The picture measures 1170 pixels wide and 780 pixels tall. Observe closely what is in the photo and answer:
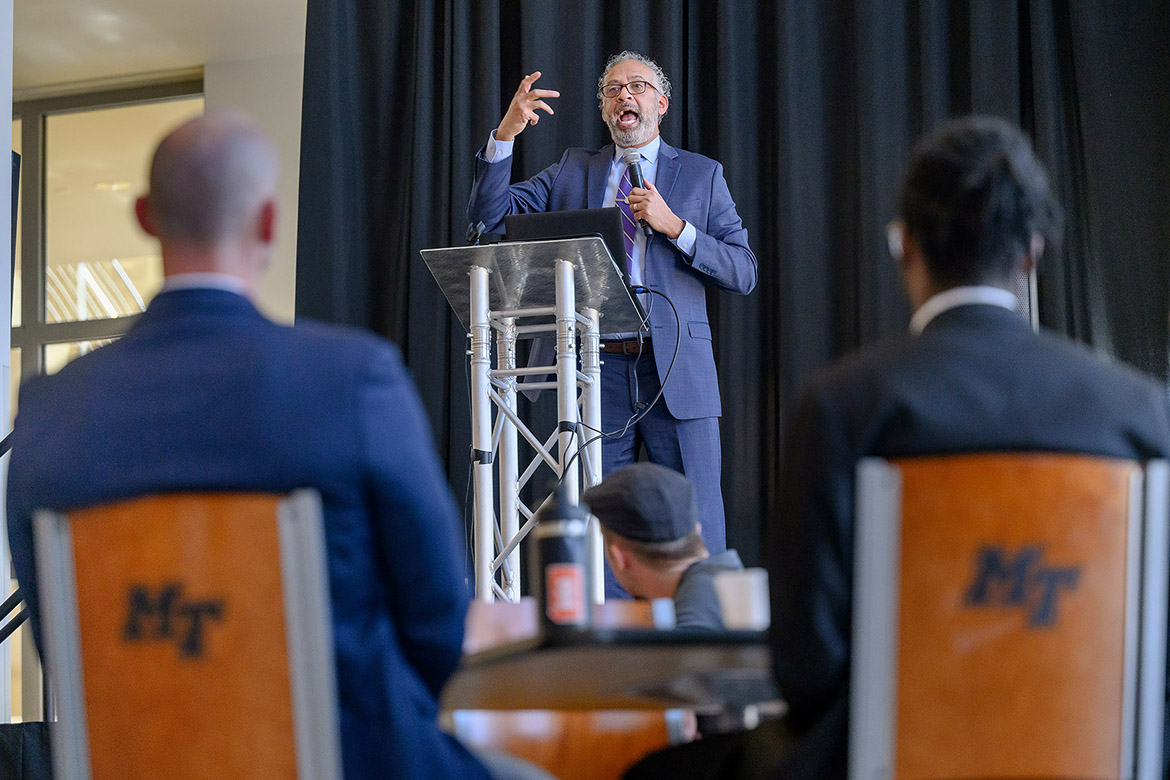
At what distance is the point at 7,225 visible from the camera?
427 centimetres

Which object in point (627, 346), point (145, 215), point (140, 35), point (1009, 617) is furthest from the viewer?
point (140, 35)

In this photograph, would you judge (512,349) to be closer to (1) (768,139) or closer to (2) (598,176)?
(2) (598,176)

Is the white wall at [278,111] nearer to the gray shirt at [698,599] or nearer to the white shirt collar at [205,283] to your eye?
the gray shirt at [698,599]

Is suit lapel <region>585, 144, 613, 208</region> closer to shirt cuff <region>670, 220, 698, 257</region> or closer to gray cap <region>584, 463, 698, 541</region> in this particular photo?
shirt cuff <region>670, 220, 698, 257</region>

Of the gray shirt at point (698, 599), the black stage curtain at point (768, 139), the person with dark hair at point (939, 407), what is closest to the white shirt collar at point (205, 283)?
the person with dark hair at point (939, 407)

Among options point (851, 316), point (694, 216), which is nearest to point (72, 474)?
point (694, 216)

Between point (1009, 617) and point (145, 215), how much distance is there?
38.2 inches

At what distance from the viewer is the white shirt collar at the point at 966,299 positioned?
124 cm

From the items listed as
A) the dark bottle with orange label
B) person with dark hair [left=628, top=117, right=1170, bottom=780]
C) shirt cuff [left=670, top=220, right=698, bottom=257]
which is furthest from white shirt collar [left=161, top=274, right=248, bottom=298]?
shirt cuff [left=670, top=220, right=698, bottom=257]

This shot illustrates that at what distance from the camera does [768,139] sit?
4.85m

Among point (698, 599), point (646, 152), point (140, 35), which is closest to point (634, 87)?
point (646, 152)

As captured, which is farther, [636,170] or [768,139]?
[768,139]

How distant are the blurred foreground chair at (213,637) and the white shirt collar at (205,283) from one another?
247 millimetres

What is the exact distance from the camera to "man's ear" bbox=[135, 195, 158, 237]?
1.33m
